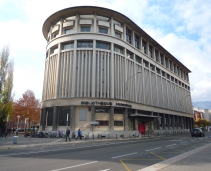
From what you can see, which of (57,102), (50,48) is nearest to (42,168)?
(57,102)

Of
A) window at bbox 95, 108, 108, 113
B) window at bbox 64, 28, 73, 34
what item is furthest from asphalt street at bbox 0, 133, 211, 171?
window at bbox 64, 28, 73, 34

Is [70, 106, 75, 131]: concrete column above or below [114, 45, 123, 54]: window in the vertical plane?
below

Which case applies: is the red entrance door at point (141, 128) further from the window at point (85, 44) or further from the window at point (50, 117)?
the window at point (85, 44)

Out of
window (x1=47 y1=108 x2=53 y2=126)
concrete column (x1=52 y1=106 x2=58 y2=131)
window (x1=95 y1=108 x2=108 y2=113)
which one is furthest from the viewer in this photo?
window (x1=47 y1=108 x2=53 y2=126)

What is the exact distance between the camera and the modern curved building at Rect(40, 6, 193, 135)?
3366 cm

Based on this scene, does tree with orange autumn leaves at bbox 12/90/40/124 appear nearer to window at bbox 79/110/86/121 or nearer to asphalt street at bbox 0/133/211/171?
window at bbox 79/110/86/121

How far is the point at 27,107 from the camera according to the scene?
51.4 meters

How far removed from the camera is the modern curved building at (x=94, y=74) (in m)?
33.7

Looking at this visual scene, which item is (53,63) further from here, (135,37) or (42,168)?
(42,168)

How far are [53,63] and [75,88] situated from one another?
8.29 m

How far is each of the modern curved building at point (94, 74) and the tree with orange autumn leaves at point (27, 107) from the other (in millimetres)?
15383

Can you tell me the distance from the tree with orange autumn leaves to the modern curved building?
15.4 metres

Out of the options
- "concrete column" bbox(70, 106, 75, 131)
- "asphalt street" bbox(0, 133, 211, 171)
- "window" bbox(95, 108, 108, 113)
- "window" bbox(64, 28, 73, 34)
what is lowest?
"asphalt street" bbox(0, 133, 211, 171)

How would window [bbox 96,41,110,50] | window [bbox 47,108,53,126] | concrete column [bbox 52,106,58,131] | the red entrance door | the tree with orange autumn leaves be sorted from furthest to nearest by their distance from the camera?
the tree with orange autumn leaves < the red entrance door < window [bbox 96,41,110,50] < window [bbox 47,108,53,126] < concrete column [bbox 52,106,58,131]
